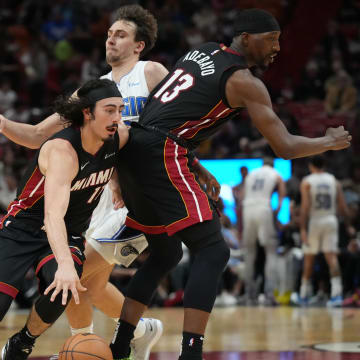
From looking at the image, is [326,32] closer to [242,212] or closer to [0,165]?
[242,212]

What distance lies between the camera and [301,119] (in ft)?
46.9

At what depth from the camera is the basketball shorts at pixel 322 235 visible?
11.1 meters

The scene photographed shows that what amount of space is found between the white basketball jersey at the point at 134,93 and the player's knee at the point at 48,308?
1.43m

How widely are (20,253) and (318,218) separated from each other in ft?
25.1

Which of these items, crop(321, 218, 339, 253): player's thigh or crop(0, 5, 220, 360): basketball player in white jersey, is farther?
crop(321, 218, 339, 253): player's thigh

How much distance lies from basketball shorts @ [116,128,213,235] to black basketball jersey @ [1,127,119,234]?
0.40ft

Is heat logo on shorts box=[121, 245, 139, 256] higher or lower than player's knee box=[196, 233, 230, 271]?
higher

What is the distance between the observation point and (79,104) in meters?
4.25

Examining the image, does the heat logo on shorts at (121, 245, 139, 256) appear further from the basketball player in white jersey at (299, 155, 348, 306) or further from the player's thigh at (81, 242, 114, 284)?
the basketball player in white jersey at (299, 155, 348, 306)

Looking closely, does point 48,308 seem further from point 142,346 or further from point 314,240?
point 314,240

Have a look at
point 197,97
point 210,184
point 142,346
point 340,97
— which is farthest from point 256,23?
point 340,97

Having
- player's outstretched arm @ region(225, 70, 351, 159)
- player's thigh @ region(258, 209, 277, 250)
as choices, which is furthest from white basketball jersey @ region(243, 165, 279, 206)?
player's outstretched arm @ region(225, 70, 351, 159)

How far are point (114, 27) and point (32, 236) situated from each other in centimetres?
161

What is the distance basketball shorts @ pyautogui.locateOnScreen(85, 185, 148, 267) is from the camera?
16.4ft
